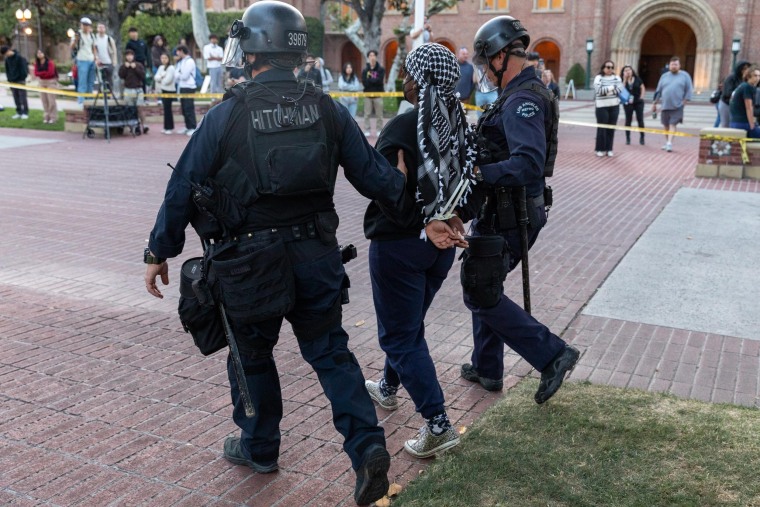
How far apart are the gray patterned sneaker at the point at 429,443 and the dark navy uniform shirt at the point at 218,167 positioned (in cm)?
112

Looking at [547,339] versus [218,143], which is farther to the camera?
[547,339]

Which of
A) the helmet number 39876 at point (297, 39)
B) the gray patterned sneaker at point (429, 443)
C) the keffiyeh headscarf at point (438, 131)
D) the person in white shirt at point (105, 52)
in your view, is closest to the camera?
the helmet number 39876 at point (297, 39)

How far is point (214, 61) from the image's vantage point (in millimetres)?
19922

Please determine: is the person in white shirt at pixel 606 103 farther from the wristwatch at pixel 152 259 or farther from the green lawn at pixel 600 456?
the wristwatch at pixel 152 259

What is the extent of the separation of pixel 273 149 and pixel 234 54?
1.67 ft

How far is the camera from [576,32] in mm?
39562

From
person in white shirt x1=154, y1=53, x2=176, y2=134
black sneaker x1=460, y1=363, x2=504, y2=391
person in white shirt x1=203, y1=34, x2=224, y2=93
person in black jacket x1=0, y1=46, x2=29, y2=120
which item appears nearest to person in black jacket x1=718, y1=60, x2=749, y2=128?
person in white shirt x1=203, y1=34, x2=224, y2=93

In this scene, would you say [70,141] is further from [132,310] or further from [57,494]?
[57,494]

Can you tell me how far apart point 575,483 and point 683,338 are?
7.71 ft

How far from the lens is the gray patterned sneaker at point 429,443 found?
3740mm

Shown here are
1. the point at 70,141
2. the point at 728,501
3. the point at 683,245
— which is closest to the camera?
the point at 728,501

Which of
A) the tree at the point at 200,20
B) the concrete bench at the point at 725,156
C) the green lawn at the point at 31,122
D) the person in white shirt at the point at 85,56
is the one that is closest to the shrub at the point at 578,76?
the tree at the point at 200,20

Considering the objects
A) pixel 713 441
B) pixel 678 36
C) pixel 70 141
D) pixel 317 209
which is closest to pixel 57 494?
pixel 317 209

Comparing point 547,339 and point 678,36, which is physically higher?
point 678,36
